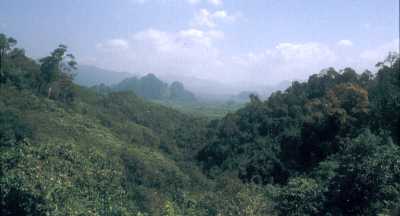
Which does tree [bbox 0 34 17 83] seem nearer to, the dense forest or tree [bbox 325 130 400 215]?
the dense forest

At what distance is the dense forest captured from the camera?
1145cm

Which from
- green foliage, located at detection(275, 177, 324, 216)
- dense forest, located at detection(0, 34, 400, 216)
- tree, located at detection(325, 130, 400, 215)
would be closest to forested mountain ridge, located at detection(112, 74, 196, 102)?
dense forest, located at detection(0, 34, 400, 216)

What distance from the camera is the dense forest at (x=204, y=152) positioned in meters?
11.4

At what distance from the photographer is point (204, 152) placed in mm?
30172

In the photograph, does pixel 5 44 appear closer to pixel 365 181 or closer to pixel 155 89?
pixel 365 181

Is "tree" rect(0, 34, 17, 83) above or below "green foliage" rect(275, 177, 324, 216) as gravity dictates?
above

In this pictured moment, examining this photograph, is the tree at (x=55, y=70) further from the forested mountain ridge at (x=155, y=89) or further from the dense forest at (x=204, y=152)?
the forested mountain ridge at (x=155, y=89)

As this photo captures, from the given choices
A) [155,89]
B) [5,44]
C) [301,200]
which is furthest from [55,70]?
[155,89]

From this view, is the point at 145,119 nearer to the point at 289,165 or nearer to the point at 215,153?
the point at 215,153

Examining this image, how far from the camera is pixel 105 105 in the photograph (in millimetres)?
37812

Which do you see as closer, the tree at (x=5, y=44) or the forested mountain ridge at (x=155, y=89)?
the tree at (x=5, y=44)

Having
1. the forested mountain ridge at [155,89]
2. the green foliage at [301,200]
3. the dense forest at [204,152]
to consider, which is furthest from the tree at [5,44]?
the forested mountain ridge at [155,89]

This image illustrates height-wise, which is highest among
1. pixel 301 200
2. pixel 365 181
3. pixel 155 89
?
pixel 155 89

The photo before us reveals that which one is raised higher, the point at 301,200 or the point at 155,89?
the point at 155,89
